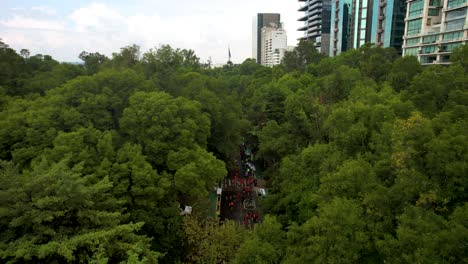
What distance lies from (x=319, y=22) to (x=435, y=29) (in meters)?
36.1

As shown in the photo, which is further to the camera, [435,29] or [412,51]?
[412,51]

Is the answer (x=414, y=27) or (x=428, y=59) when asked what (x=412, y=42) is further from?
(x=428, y=59)

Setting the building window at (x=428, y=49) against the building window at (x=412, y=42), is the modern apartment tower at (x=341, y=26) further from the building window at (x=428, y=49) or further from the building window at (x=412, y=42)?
the building window at (x=428, y=49)

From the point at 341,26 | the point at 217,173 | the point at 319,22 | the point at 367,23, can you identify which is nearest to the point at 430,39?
the point at 367,23

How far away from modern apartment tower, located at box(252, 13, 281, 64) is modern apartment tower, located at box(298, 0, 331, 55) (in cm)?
7657

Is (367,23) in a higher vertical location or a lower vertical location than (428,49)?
higher

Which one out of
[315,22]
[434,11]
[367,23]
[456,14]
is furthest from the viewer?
[315,22]

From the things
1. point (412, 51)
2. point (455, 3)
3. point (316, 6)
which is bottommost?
point (412, 51)

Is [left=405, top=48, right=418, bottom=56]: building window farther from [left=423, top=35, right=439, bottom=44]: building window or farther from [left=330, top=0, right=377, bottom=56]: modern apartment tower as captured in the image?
[left=330, top=0, right=377, bottom=56]: modern apartment tower

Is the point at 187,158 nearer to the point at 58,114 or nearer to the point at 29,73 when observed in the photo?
the point at 58,114

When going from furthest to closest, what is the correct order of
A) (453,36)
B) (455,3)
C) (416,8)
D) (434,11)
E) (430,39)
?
(416,8) < (430,39) < (434,11) < (453,36) < (455,3)

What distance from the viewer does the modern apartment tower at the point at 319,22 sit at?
71463mm

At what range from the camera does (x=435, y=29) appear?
3988cm

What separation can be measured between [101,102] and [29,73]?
53.1ft
